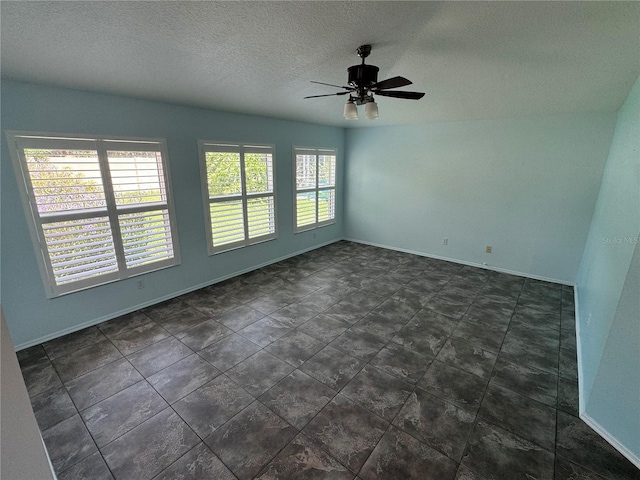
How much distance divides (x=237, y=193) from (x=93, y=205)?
1.86 m

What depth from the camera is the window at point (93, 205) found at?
2713mm

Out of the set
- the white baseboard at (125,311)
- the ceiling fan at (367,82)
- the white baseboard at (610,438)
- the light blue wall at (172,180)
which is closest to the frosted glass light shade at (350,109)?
the ceiling fan at (367,82)

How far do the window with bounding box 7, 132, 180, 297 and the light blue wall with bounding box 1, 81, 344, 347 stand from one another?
0.31ft

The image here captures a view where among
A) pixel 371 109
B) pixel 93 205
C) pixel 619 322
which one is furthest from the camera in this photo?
pixel 93 205

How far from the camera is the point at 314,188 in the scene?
5855 mm

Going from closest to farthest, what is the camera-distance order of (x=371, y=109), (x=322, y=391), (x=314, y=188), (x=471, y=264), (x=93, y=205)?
(x=322, y=391) → (x=371, y=109) → (x=93, y=205) → (x=471, y=264) → (x=314, y=188)

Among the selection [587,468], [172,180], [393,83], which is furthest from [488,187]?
[172,180]

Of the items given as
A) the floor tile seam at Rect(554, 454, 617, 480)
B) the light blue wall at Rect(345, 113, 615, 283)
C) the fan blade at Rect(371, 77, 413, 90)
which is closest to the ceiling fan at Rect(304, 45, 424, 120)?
the fan blade at Rect(371, 77, 413, 90)

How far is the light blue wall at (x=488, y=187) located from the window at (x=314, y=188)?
1.84 feet

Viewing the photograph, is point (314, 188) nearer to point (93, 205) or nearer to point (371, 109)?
point (371, 109)

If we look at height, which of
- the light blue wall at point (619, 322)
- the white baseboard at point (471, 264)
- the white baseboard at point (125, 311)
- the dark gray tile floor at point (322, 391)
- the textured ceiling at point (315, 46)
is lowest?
the dark gray tile floor at point (322, 391)

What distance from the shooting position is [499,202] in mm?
4793

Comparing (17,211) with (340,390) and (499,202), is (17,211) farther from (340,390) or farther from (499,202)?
(499,202)

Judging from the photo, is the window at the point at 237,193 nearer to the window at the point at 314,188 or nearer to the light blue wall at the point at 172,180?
the light blue wall at the point at 172,180
